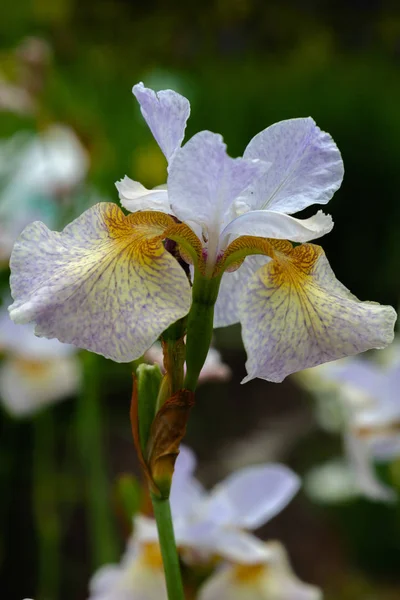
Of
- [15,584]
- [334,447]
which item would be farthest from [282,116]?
[15,584]

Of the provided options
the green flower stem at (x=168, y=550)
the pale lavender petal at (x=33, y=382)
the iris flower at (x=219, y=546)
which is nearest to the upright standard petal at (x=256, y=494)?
the iris flower at (x=219, y=546)

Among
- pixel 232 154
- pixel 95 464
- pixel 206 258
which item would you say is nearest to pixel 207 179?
pixel 206 258

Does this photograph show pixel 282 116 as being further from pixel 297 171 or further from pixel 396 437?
pixel 297 171

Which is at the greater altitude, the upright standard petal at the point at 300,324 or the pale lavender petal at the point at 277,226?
the pale lavender petal at the point at 277,226

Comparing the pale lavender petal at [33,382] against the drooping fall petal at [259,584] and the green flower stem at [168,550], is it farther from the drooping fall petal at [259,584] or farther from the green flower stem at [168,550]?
the green flower stem at [168,550]

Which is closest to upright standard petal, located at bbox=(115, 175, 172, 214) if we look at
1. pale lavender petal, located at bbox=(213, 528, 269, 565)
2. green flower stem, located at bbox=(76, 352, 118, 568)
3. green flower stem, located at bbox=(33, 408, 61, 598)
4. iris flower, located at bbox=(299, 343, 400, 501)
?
pale lavender petal, located at bbox=(213, 528, 269, 565)

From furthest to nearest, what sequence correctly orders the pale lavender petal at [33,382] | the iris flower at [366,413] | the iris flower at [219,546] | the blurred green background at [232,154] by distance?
the blurred green background at [232,154] → the pale lavender petal at [33,382] → the iris flower at [366,413] → the iris flower at [219,546]
